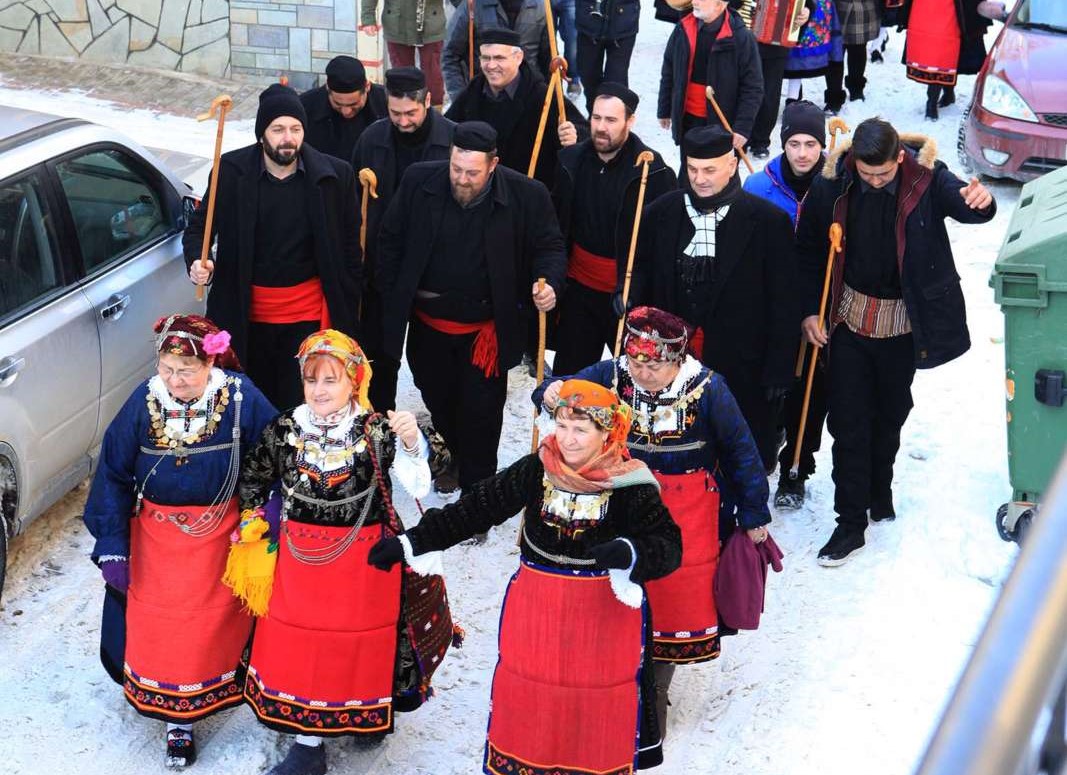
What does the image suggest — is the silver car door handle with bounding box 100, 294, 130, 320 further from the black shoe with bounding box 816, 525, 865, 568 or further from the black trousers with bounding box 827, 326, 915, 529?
the black shoe with bounding box 816, 525, 865, 568

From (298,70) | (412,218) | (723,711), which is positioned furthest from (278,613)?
(298,70)

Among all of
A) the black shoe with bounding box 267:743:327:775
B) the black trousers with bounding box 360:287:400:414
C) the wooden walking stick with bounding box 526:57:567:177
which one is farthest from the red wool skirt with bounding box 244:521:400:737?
the wooden walking stick with bounding box 526:57:567:177

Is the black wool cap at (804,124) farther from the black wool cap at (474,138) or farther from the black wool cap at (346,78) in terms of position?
the black wool cap at (346,78)

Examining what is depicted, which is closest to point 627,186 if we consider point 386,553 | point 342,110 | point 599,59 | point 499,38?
point 499,38

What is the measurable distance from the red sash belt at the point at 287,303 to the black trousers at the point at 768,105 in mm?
5324

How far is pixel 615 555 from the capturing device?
394 cm

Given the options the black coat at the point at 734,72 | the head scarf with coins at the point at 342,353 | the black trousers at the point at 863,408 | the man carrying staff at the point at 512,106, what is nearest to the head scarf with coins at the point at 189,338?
the head scarf with coins at the point at 342,353

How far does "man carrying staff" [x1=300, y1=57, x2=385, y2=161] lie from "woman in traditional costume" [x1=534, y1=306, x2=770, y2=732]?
Answer: 2877 millimetres

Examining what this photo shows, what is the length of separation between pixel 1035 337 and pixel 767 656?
1.55 m

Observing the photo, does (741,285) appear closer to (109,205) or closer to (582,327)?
(582,327)

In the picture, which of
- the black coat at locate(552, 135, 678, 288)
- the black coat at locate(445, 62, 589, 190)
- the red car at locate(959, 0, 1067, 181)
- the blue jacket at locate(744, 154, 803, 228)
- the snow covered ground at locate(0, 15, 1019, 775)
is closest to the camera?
the snow covered ground at locate(0, 15, 1019, 775)

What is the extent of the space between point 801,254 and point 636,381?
61.6 inches

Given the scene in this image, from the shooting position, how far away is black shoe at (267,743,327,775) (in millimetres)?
4664

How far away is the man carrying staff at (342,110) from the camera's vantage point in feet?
23.2
